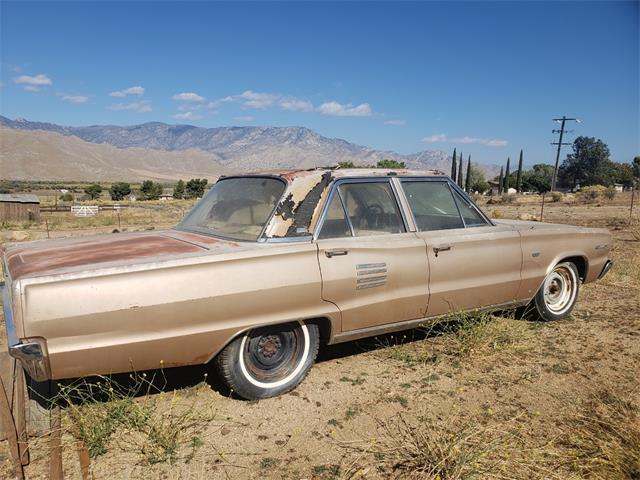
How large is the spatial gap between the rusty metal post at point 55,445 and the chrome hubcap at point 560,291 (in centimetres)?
422

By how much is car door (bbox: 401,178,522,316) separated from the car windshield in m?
1.13

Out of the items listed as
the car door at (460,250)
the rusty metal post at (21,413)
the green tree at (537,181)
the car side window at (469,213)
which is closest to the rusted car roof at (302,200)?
the car door at (460,250)

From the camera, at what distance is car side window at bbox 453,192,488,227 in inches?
168

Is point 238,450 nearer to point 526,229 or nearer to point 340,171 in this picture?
point 340,171

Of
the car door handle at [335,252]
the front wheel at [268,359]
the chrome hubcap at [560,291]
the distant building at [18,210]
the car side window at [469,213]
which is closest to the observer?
the front wheel at [268,359]

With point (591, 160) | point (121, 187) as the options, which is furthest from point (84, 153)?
point (591, 160)

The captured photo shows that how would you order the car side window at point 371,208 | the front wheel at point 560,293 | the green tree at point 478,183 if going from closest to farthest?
the car side window at point 371,208 < the front wheel at point 560,293 < the green tree at point 478,183

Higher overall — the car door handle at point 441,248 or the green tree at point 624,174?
the green tree at point 624,174

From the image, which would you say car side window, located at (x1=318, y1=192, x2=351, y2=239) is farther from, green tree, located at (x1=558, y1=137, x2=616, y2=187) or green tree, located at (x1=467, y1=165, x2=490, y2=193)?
green tree, located at (x1=558, y1=137, x2=616, y2=187)

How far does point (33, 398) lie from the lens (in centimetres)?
307

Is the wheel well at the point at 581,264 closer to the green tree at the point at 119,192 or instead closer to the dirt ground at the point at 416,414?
the dirt ground at the point at 416,414

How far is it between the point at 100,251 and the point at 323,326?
4.86 ft

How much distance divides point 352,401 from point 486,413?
818 millimetres

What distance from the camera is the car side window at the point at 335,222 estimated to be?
3.39 meters
